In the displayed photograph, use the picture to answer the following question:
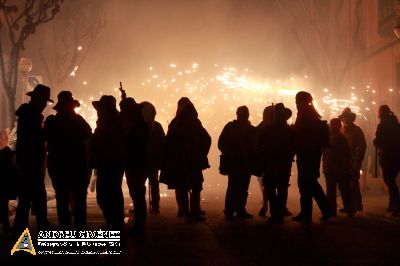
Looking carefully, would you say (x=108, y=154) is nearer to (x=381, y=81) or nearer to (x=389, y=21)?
(x=389, y=21)

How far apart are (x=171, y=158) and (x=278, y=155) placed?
178 cm

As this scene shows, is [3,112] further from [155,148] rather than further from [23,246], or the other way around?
[23,246]

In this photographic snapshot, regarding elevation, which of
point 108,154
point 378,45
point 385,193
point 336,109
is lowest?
point 385,193

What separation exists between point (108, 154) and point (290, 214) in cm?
495

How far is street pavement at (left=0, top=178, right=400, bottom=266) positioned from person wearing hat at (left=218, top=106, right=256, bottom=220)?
34cm

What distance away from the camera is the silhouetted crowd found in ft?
27.3

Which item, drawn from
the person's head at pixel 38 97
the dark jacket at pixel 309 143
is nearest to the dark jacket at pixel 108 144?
the person's head at pixel 38 97

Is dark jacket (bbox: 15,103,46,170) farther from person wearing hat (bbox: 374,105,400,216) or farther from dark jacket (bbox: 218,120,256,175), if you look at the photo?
person wearing hat (bbox: 374,105,400,216)

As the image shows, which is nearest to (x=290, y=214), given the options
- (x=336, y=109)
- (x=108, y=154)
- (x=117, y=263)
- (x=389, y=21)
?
(x=108, y=154)

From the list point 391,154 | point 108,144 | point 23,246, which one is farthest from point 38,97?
point 391,154

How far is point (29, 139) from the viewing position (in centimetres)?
848

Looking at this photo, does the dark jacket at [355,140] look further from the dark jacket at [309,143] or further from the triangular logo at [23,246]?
the triangular logo at [23,246]

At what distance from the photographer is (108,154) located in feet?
27.2

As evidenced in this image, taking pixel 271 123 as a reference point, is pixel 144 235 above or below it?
below
